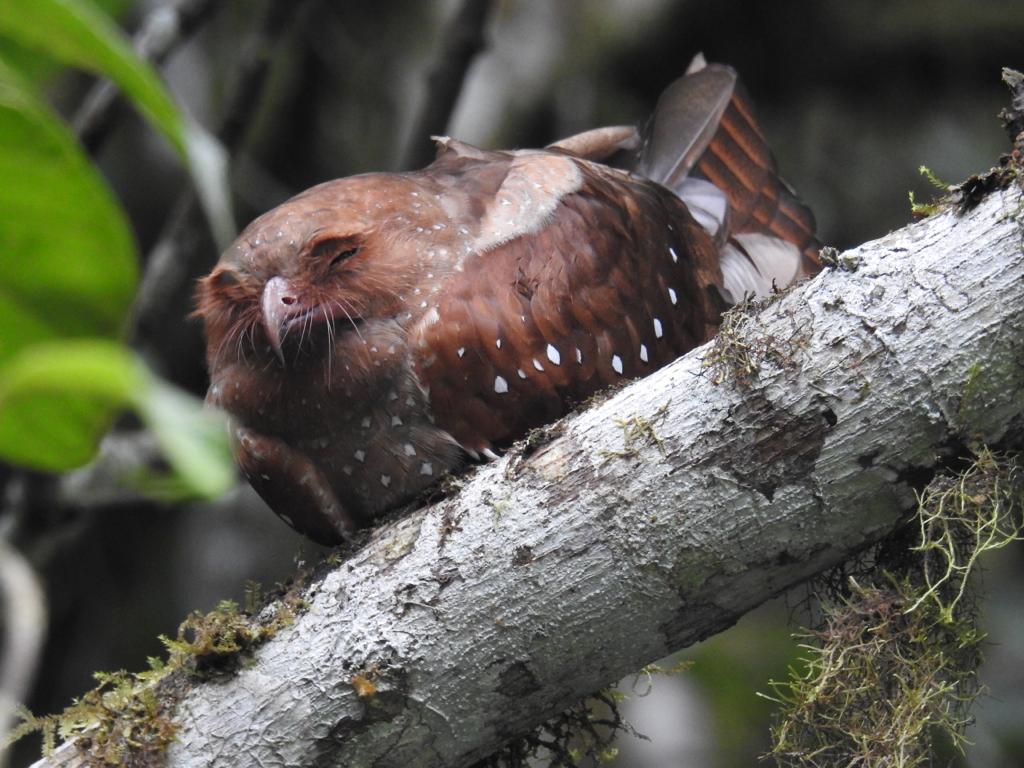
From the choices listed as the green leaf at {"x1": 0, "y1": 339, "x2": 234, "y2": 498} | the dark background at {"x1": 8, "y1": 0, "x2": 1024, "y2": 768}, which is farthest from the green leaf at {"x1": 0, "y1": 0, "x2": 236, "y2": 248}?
the dark background at {"x1": 8, "y1": 0, "x2": 1024, "y2": 768}

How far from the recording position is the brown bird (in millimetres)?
2076

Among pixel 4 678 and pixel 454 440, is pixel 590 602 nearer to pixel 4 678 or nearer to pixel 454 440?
pixel 454 440

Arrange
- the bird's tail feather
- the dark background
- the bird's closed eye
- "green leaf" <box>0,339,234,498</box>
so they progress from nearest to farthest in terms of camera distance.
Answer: "green leaf" <box>0,339,234,498</box>, the bird's closed eye, the bird's tail feather, the dark background

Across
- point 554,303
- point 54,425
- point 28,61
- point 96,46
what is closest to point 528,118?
point 554,303

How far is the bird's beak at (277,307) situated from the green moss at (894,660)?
1068mm

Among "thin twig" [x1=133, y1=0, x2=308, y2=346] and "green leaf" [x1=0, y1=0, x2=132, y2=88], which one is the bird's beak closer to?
"green leaf" [x1=0, y1=0, x2=132, y2=88]

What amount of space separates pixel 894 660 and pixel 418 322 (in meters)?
1.03

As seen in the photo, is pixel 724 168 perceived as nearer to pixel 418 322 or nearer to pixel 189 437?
pixel 418 322

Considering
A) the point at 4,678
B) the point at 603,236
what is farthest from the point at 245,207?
the point at 4,678

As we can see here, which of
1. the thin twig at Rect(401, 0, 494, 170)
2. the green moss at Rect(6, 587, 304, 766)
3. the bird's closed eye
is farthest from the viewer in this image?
the thin twig at Rect(401, 0, 494, 170)

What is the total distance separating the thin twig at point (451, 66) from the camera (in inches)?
141

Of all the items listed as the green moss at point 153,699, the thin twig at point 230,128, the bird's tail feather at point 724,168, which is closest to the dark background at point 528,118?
the thin twig at point 230,128

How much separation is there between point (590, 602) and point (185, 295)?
12.9ft

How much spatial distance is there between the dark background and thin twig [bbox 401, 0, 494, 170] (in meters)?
1.08
